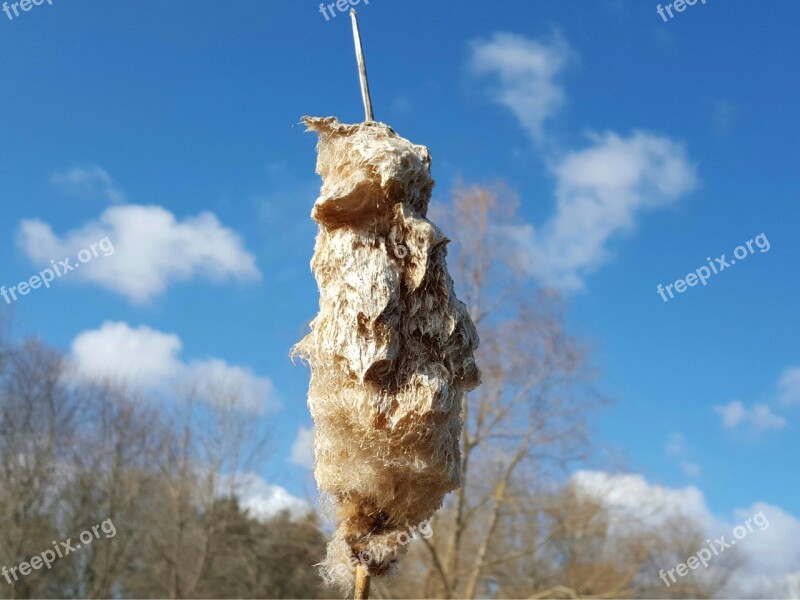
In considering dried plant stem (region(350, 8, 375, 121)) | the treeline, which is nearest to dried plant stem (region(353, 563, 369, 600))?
dried plant stem (region(350, 8, 375, 121))

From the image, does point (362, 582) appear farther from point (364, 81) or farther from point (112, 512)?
point (112, 512)

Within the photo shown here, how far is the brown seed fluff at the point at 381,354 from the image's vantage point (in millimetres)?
2701

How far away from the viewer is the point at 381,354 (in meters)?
2.67

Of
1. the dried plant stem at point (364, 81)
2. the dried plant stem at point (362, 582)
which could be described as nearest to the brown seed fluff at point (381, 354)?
the dried plant stem at point (362, 582)

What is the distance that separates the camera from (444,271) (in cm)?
292

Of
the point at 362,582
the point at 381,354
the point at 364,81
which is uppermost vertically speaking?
the point at 364,81

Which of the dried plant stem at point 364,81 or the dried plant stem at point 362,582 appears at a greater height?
the dried plant stem at point 364,81

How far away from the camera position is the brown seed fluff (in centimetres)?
270

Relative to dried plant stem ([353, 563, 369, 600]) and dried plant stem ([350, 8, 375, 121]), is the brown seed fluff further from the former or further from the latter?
dried plant stem ([350, 8, 375, 121])

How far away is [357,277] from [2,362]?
66.6 ft

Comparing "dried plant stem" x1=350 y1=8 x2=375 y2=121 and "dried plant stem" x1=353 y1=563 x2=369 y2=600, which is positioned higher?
"dried plant stem" x1=350 y1=8 x2=375 y2=121

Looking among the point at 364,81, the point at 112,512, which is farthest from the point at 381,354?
the point at 112,512

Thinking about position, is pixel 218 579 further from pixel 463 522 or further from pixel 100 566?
pixel 463 522

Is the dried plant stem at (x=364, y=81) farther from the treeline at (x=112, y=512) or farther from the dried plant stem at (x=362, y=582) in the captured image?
the treeline at (x=112, y=512)
